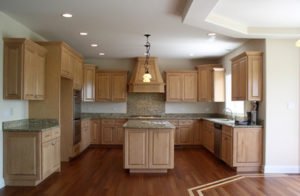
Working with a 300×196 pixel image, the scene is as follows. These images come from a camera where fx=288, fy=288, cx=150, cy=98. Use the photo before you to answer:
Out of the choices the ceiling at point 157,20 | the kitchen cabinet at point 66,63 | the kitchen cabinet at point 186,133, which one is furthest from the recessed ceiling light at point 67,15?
the kitchen cabinet at point 186,133

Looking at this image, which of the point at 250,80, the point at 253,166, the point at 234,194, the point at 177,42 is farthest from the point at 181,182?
the point at 177,42

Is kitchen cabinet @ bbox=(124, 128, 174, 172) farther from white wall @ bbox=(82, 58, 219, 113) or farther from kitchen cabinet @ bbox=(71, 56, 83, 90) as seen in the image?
white wall @ bbox=(82, 58, 219, 113)

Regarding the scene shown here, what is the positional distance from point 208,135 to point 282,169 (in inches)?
99.3

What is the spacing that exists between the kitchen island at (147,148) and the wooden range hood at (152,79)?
325 centimetres

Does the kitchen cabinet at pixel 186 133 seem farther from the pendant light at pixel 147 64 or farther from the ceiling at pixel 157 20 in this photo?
the ceiling at pixel 157 20

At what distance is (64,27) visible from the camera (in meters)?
5.54

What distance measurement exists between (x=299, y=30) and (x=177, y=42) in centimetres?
258

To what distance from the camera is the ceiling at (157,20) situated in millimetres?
4191

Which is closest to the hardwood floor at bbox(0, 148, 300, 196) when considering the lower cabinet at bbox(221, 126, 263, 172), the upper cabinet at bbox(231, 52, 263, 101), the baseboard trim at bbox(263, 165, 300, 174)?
the lower cabinet at bbox(221, 126, 263, 172)

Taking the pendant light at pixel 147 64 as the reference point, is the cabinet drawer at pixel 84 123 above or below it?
below

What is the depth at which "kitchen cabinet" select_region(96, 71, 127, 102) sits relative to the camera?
29.6 feet

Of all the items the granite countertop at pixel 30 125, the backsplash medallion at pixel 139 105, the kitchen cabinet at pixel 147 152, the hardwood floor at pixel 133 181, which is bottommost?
the hardwood floor at pixel 133 181

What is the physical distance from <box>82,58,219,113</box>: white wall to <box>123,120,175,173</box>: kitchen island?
3935 millimetres

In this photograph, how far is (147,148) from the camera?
5.55 metres
